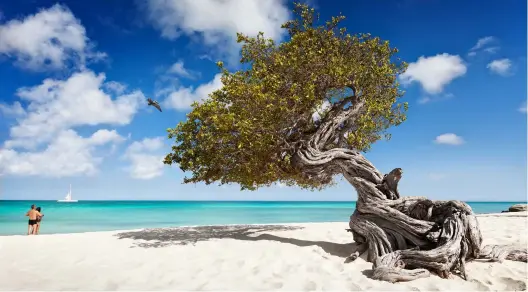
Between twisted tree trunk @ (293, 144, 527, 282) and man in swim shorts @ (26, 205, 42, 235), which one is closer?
twisted tree trunk @ (293, 144, 527, 282)

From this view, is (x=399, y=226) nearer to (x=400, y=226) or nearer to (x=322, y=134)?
(x=400, y=226)

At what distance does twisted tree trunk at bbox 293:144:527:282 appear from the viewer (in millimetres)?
8930

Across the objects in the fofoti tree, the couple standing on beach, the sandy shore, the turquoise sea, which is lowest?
the turquoise sea

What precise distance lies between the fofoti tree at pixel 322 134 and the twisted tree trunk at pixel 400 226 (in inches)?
1.3

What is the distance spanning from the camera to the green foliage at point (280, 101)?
12.0 m

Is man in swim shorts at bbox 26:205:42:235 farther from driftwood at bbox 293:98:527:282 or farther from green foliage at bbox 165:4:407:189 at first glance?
driftwood at bbox 293:98:527:282

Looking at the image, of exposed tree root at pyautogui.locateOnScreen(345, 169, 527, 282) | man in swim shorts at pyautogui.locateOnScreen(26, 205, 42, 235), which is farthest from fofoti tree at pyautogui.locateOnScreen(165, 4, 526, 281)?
man in swim shorts at pyautogui.locateOnScreen(26, 205, 42, 235)

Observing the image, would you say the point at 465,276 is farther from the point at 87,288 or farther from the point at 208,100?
the point at 208,100

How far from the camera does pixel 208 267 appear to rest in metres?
9.52

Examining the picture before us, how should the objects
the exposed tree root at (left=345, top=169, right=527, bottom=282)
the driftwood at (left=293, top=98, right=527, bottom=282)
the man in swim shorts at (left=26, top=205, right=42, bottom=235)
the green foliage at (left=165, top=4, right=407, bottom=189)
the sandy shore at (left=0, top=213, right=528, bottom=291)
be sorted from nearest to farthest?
the sandy shore at (left=0, top=213, right=528, bottom=291)
the exposed tree root at (left=345, top=169, right=527, bottom=282)
the driftwood at (left=293, top=98, right=527, bottom=282)
the green foliage at (left=165, top=4, right=407, bottom=189)
the man in swim shorts at (left=26, top=205, right=42, bottom=235)

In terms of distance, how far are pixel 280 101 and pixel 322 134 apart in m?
2.44

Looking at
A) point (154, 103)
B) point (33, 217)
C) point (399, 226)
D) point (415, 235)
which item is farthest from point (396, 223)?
point (33, 217)

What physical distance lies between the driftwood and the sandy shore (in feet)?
1.28

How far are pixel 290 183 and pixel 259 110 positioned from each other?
5.29 meters
